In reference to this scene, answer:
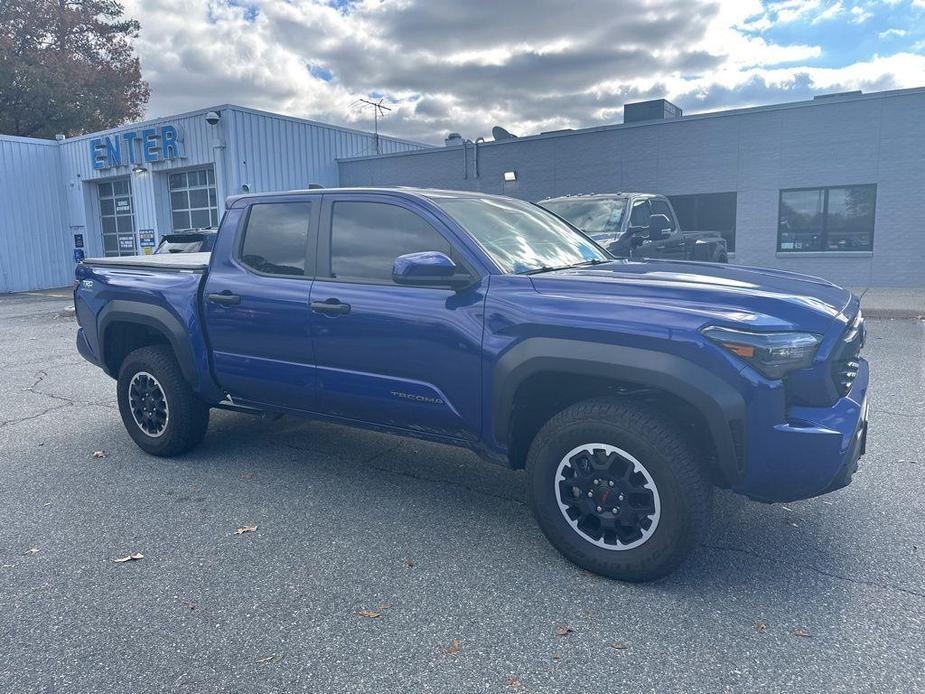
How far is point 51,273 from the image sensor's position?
82.9 ft

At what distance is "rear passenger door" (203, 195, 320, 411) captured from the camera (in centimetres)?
417

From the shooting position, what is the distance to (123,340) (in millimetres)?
5305

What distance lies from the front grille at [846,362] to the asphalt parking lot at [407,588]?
2.91 ft

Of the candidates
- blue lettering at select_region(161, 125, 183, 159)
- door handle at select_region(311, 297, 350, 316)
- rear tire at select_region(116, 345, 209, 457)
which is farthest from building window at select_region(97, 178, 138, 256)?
door handle at select_region(311, 297, 350, 316)

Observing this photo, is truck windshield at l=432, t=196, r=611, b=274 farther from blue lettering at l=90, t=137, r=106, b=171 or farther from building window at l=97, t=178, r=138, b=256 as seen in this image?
blue lettering at l=90, t=137, r=106, b=171

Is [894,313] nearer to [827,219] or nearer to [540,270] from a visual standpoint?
[827,219]

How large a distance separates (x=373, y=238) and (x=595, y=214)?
6.23 m

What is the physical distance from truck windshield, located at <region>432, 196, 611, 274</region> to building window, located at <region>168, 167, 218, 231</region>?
1839 centimetres

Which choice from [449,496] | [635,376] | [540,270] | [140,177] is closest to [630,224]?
[540,270]

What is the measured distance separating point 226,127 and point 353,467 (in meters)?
17.8

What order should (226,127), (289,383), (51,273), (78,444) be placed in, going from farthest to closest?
1. (51,273)
2. (226,127)
3. (78,444)
4. (289,383)

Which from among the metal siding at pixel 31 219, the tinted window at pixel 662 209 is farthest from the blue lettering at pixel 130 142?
the tinted window at pixel 662 209

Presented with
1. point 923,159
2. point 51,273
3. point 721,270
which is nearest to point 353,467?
point 721,270

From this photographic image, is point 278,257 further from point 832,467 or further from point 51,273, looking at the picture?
point 51,273
